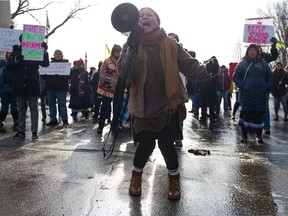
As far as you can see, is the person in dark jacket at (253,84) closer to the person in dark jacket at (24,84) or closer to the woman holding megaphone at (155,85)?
the woman holding megaphone at (155,85)

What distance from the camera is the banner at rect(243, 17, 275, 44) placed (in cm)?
976

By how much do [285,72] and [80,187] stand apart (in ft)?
29.6

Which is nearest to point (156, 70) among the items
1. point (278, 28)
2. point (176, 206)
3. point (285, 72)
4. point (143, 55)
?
point (143, 55)

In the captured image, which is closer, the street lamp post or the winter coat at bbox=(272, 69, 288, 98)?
the winter coat at bbox=(272, 69, 288, 98)

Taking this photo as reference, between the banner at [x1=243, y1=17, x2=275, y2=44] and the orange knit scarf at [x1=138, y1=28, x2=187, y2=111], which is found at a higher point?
the banner at [x1=243, y1=17, x2=275, y2=44]

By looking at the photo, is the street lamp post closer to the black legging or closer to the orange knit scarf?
the orange knit scarf

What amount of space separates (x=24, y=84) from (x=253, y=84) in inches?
163

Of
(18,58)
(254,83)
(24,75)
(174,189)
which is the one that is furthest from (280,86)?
(174,189)

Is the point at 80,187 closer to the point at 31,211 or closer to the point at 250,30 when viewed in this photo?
the point at 31,211

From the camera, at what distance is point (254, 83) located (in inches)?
250

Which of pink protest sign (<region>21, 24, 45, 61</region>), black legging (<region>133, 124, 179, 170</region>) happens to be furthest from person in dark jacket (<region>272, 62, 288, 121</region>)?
black legging (<region>133, 124, 179, 170</region>)

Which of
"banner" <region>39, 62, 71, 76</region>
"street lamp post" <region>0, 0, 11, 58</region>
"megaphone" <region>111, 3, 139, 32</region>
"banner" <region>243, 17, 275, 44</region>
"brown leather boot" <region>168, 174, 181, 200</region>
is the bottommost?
"brown leather boot" <region>168, 174, 181, 200</region>

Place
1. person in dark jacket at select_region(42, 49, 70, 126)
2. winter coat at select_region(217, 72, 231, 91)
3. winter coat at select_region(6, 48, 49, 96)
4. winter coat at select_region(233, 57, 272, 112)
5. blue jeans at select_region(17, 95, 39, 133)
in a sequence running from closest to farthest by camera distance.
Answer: winter coat at select_region(233, 57, 272, 112)
winter coat at select_region(6, 48, 49, 96)
blue jeans at select_region(17, 95, 39, 133)
person in dark jacket at select_region(42, 49, 70, 126)
winter coat at select_region(217, 72, 231, 91)

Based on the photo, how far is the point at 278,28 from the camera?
42.1m
